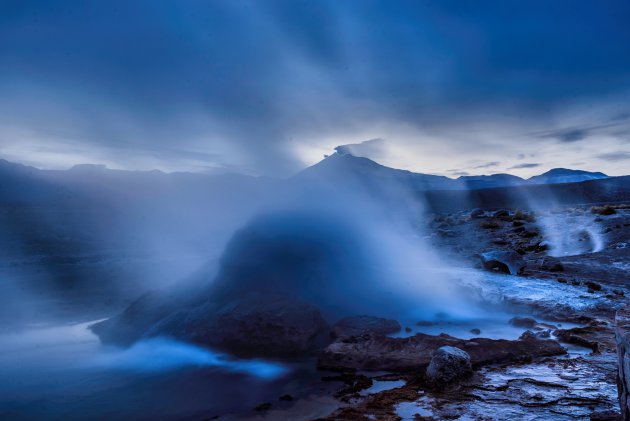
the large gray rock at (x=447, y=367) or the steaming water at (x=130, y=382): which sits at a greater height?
the large gray rock at (x=447, y=367)

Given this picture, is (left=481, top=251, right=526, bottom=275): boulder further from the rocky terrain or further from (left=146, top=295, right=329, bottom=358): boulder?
(left=146, top=295, right=329, bottom=358): boulder

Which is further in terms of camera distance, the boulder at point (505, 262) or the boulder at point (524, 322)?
the boulder at point (505, 262)

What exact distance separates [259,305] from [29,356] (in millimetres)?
4177

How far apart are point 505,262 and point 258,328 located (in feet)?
26.6

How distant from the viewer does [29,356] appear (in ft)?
24.7

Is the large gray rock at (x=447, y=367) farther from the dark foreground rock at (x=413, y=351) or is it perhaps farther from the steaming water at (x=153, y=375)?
the steaming water at (x=153, y=375)

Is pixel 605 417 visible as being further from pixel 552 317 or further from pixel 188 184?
pixel 188 184

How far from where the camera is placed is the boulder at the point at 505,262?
39.1ft

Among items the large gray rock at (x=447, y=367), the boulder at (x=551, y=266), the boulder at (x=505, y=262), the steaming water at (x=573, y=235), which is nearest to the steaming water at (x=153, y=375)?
the large gray rock at (x=447, y=367)

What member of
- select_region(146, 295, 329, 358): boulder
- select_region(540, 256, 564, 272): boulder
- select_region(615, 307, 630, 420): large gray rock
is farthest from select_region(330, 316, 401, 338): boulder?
select_region(540, 256, 564, 272): boulder

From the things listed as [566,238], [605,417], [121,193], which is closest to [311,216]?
[605,417]

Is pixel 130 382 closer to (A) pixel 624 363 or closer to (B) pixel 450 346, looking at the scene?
(B) pixel 450 346

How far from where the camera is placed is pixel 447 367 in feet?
16.2

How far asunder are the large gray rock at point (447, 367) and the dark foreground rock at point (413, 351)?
445 millimetres
